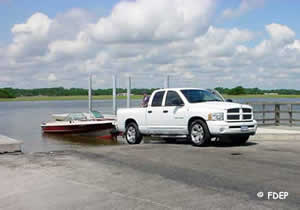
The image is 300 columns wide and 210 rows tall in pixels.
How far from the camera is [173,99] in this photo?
51.5ft

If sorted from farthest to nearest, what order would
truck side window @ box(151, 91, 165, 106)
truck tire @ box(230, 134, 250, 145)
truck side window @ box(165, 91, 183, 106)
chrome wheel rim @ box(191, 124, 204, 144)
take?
truck side window @ box(151, 91, 165, 106) → truck side window @ box(165, 91, 183, 106) → truck tire @ box(230, 134, 250, 145) → chrome wheel rim @ box(191, 124, 204, 144)

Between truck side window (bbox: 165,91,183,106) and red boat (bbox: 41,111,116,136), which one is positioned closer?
truck side window (bbox: 165,91,183,106)

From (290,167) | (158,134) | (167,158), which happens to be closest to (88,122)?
(158,134)

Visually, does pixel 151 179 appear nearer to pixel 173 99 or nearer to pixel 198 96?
pixel 173 99

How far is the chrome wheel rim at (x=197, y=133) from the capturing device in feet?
47.8

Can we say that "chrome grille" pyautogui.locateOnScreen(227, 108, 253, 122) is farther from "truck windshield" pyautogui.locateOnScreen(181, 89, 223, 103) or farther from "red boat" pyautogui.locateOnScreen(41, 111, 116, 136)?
"red boat" pyautogui.locateOnScreen(41, 111, 116, 136)

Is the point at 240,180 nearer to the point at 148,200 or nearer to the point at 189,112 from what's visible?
the point at 148,200

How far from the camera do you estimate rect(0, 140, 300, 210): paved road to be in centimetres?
704

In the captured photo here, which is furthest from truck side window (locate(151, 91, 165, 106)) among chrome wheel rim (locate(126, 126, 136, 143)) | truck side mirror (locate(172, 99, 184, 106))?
chrome wheel rim (locate(126, 126, 136, 143))

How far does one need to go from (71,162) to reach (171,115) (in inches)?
206

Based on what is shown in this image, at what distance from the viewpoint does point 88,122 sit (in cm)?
3241

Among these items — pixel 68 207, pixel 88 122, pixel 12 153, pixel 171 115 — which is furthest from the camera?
pixel 88 122

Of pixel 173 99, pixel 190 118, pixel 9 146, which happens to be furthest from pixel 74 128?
pixel 9 146

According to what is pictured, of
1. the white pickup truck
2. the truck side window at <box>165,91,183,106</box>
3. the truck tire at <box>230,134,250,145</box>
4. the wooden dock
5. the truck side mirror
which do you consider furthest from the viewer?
the truck side window at <box>165,91,183,106</box>
